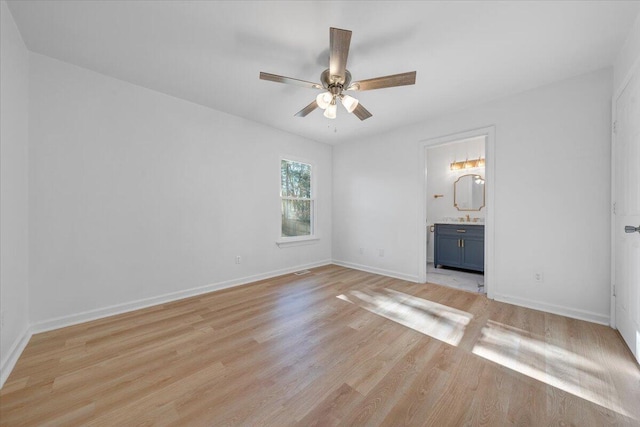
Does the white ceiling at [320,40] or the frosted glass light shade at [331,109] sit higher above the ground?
the white ceiling at [320,40]

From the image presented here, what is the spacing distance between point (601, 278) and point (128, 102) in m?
5.35

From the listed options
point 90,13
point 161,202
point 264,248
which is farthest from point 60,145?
point 264,248

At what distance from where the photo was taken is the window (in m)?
4.41

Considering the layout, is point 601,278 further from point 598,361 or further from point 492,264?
point 598,361

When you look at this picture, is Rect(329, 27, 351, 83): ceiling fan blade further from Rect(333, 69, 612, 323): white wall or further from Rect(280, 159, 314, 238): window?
Rect(280, 159, 314, 238): window

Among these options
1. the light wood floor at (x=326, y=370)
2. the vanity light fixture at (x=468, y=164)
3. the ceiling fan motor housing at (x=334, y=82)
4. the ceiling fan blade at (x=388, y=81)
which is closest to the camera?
the light wood floor at (x=326, y=370)

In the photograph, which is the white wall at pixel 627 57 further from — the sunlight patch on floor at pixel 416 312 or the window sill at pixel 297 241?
the window sill at pixel 297 241

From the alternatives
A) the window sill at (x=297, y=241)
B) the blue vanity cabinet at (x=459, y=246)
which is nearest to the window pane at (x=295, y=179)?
the window sill at (x=297, y=241)

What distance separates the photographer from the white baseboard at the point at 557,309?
2.41 metres

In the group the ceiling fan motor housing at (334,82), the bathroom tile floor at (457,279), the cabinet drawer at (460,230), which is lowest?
the bathroom tile floor at (457,279)

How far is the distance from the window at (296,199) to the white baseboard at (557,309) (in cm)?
317

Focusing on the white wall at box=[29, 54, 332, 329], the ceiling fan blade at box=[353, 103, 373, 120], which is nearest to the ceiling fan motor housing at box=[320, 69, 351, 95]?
the ceiling fan blade at box=[353, 103, 373, 120]

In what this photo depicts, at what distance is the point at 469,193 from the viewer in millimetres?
4914

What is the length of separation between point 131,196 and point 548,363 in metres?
4.13
